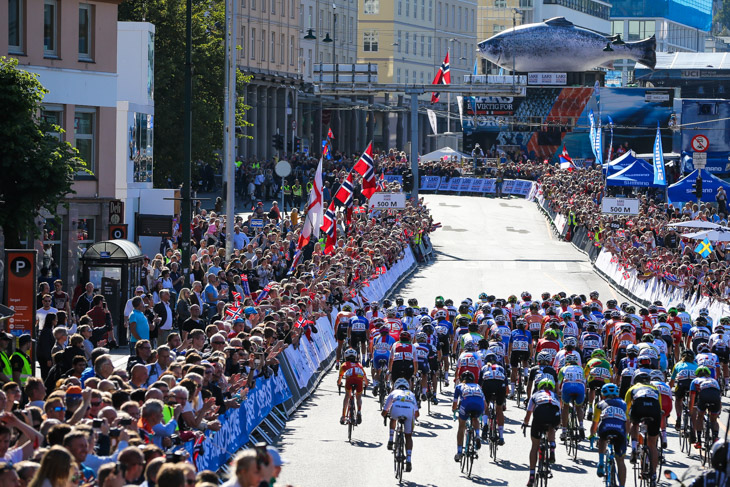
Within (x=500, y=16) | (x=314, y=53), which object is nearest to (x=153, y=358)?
(x=314, y=53)

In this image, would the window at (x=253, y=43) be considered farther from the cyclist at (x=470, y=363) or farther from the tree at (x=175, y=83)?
the cyclist at (x=470, y=363)

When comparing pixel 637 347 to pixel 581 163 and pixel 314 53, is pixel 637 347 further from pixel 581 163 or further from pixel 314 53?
pixel 314 53

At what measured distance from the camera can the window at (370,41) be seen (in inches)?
4685

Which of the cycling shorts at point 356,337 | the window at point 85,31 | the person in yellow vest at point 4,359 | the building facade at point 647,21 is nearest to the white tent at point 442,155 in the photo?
the window at point 85,31

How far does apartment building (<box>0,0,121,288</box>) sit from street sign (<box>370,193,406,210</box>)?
14.2m

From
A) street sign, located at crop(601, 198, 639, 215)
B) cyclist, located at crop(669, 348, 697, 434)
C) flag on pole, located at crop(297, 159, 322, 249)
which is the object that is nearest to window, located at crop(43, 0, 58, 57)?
flag on pole, located at crop(297, 159, 322, 249)

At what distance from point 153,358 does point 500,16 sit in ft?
429

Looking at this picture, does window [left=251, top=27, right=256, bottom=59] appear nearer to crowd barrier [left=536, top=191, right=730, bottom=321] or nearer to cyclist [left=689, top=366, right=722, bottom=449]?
crowd barrier [left=536, top=191, right=730, bottom=321]

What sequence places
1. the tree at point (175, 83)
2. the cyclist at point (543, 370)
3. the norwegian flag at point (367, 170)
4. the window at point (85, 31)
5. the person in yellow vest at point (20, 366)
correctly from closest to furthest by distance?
1. the person in yellow vest at point (20, 366)
2. the cyclist at point (543, 370)
3. the window at point (85, 31)
4. the norwegian flag at point (367, 170)
5. the tree at point (175, 83)

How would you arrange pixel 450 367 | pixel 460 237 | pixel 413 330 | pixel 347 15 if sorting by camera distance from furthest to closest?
pixel 347 15 < pixel 460 237 < pixel 450 367 < pixel 413 330

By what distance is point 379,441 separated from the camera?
20.2 meters

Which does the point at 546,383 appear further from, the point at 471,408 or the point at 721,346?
the point at 721,346

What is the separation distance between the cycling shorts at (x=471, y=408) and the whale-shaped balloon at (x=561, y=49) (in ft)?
223

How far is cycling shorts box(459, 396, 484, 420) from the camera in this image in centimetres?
1822
